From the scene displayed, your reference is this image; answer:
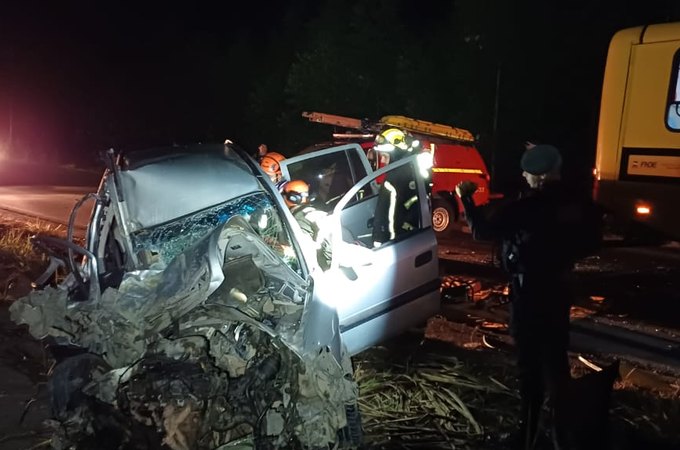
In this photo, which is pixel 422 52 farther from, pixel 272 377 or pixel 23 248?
pixel 272 377

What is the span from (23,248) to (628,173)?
806 cm

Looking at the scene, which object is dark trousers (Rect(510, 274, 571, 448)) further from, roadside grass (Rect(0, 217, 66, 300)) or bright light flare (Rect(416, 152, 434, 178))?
roadside grass (Rect(0, 217, 66, 300))

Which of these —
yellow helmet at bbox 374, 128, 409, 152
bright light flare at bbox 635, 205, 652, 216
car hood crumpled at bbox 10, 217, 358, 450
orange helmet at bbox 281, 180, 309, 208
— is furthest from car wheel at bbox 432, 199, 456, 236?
car hood crumpled at bbox 10, 217, 358, 450

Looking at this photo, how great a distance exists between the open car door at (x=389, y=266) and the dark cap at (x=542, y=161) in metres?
1.31

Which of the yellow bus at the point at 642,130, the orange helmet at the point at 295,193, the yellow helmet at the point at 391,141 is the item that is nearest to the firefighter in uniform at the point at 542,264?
the orange helmet at the point at 295,193

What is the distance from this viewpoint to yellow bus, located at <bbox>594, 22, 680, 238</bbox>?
9.26 meters

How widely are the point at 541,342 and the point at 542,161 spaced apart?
0.98 metres

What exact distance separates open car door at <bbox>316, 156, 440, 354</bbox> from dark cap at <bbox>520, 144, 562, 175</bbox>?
4.30 feet

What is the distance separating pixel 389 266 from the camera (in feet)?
16.7

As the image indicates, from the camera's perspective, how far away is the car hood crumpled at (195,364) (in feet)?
11.8

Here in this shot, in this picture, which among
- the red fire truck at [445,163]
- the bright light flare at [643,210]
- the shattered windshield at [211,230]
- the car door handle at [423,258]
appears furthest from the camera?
the red fire truck at [445,163]

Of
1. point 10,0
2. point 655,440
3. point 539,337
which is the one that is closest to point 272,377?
point 539,337

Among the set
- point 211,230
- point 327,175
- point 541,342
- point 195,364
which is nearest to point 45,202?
point 327,175

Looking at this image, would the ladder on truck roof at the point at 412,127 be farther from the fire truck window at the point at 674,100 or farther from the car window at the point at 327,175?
the car window at the point at 327,175
